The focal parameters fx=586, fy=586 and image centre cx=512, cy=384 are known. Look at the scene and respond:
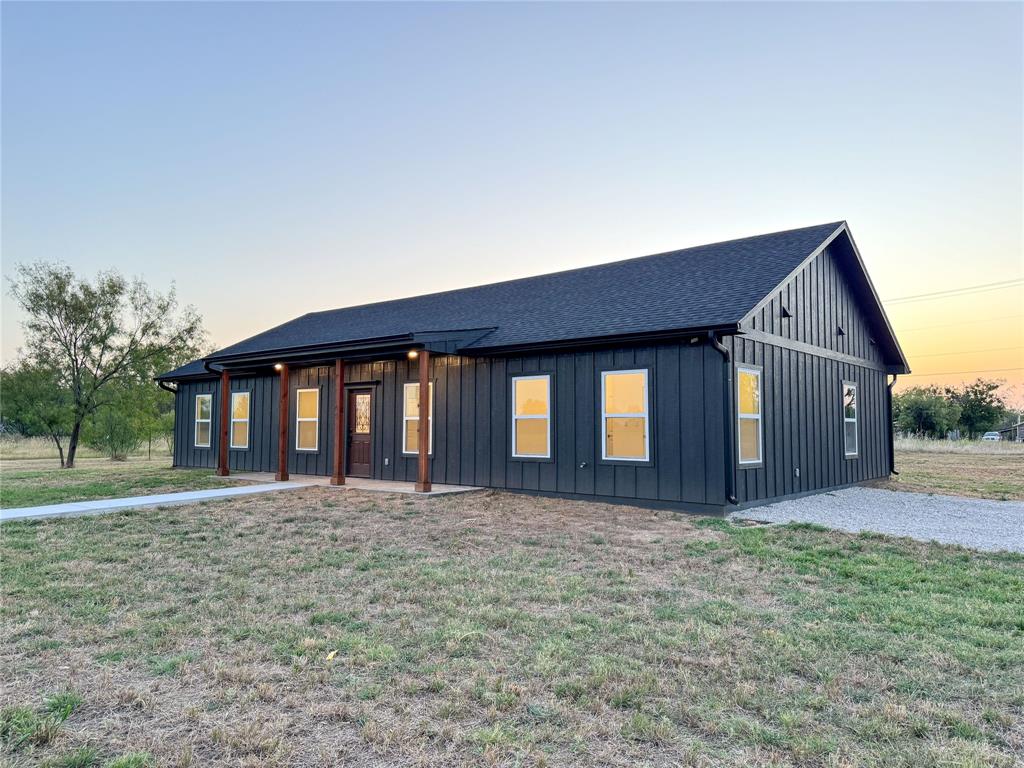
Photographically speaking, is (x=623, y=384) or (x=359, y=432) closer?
(x=623, y=384)

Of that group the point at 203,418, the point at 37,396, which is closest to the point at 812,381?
the point at 203,418

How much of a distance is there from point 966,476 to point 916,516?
7.99m

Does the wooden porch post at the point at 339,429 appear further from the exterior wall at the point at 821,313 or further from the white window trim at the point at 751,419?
the exterior wall at the point at 821,313

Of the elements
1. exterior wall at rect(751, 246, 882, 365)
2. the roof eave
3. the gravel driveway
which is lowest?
the gravel driveway

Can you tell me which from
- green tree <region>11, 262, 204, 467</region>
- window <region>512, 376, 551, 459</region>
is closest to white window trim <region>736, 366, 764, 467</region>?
window <region>512, 376, 551, 459</region>

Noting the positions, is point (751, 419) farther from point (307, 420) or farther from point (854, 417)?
point (307, 420)

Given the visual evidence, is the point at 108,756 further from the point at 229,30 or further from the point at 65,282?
the point at 65,282

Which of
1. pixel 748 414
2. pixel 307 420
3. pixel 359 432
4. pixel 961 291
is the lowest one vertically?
pixel 359 432

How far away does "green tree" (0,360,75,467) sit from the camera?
18641 mm

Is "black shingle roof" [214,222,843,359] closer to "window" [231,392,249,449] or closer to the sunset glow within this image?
"window" [231,392,249,449]

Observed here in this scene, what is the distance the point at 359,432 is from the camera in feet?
40.1

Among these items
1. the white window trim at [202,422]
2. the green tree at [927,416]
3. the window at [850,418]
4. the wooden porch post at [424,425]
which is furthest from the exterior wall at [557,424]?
the green tree at [927,416]

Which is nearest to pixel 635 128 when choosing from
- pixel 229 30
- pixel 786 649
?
pixel 229 30

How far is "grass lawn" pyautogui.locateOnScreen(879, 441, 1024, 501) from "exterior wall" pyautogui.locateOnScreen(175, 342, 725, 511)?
6261 mm
